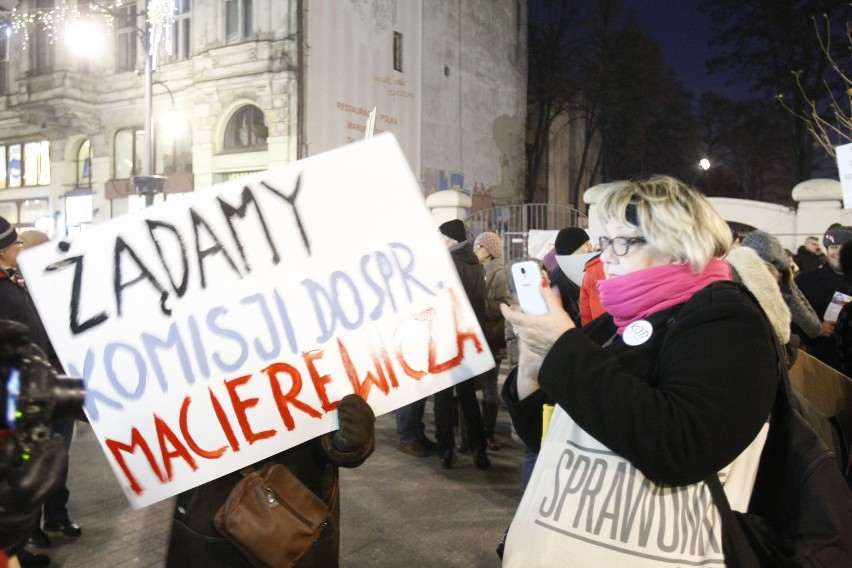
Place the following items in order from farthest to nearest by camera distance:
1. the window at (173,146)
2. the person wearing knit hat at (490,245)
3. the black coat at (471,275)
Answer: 1. the window at (173,146)
2. the person wearing knit hat at (490,245)
3. the black coat at (471,275)

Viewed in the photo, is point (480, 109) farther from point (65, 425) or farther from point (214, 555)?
point (214, 555)

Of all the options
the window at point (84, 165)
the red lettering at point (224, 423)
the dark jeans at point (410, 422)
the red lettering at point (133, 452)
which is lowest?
the dark jeans at point (410, 422)

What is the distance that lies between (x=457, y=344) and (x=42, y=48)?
25.7m

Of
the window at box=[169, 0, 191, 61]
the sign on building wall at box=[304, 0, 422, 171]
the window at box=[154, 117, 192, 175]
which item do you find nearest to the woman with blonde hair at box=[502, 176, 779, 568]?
the sign on building wall at box=[304, 0, 422, 171]

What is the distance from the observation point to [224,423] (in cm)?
216

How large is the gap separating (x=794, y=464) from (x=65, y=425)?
13.9ft

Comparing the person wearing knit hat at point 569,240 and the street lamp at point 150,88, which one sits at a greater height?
the street lamp at point 150,88

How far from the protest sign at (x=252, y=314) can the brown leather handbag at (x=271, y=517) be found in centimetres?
9

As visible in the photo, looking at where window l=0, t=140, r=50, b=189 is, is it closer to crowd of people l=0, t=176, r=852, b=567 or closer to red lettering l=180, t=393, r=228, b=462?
red lettering l=180, t=393, r=228, b=462

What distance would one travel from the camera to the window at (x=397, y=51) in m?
21.0

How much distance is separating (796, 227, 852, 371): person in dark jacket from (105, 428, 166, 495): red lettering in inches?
175

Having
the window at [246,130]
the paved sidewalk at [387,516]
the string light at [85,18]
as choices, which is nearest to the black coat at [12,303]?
the paved sidewalk at [387,516]

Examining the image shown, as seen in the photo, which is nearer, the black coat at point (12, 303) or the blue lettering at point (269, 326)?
the blue lettering at point (269, 326)

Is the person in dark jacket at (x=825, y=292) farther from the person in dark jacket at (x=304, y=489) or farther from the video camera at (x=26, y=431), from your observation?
the video camera at (x=26, y=431)
